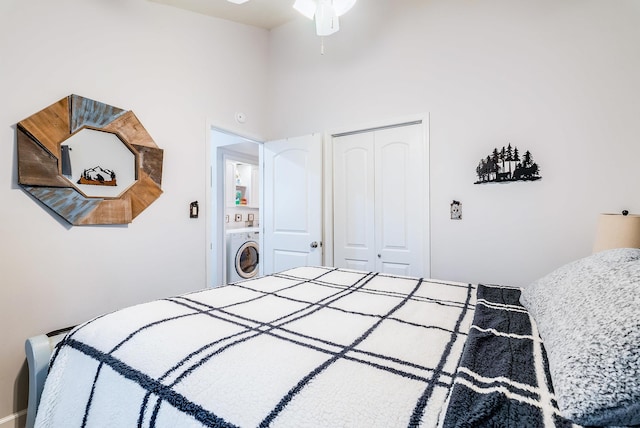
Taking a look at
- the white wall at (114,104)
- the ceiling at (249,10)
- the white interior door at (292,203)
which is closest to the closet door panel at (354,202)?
the white interior door at (292,203)

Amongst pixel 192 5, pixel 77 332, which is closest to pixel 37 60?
pixel 192 5

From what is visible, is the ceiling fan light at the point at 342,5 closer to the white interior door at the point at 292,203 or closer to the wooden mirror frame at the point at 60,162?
the white interior door at the point at 292,203

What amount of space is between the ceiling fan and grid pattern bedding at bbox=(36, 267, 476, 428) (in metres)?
1.57

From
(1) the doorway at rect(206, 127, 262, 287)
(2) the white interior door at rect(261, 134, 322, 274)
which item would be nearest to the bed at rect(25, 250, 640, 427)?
(2) the white interior door at rect(261, 134, 322, 274)

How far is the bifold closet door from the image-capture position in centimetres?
257

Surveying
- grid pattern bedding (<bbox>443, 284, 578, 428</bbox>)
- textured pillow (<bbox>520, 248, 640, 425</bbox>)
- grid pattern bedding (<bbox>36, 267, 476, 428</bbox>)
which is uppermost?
textured pillow (<bbox>520, 248, 640, 425</bbox>)

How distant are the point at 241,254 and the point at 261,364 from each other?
3.63 meters

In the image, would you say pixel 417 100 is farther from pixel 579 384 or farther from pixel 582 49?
pixel 579 384

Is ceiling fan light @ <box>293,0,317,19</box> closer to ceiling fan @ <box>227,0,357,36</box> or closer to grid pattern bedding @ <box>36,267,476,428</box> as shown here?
ceiling fan @ <box>227,0,357,36</box>

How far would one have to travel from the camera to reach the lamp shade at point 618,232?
1.46 m

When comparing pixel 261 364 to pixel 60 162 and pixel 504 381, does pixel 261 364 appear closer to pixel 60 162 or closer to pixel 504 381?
pixel 504 381

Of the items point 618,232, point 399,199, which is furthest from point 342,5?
point 618,232

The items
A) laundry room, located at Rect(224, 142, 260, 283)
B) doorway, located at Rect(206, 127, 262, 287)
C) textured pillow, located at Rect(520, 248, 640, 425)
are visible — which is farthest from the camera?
laundry room, located at Rect(224, 142, 260, 283)

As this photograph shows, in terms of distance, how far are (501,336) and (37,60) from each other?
8.62ft
